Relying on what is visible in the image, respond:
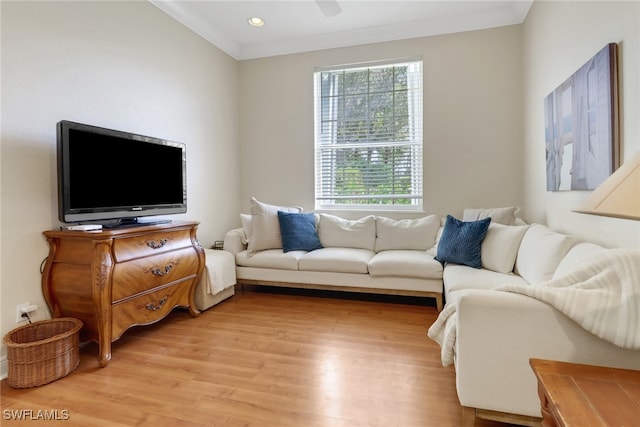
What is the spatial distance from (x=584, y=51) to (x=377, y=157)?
2160 millimetres

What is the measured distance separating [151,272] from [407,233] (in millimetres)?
2409

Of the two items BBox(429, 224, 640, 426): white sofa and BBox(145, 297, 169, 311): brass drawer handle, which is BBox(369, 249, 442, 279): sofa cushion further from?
BBox(145, 297, 169, 311): brass drawer handle

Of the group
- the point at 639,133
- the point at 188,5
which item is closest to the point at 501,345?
the point at 639,133

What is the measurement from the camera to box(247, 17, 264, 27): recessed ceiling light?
354 cm

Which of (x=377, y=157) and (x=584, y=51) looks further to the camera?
(x=377, y=157)

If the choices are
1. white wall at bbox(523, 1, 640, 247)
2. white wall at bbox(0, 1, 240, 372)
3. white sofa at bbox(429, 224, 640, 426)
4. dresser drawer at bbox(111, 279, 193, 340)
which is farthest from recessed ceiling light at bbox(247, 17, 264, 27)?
white sofa at bbox(429, 224, 640, 426)

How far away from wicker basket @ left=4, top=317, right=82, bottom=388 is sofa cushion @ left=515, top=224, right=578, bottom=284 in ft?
9.15

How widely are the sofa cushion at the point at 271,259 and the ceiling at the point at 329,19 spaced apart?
2.32 meters

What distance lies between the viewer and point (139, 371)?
198 cm

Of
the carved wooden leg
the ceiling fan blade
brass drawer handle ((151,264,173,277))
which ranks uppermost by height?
the ceiling fan blade

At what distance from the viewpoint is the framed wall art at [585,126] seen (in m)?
1.74

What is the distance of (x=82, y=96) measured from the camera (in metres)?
2.38

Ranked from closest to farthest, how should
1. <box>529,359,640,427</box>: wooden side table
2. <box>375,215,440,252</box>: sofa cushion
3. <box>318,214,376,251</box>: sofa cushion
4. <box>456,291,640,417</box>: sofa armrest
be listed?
<box>529,359,640,427</box>: wooden side table < <box>456,291,640,417</box>: sofa armrest < <box>375,215,440,252</box>: sofa cushion < <box>318,214,376,251</box>: sofa cushion

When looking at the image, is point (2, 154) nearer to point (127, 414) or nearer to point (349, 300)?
point (127, 414)
